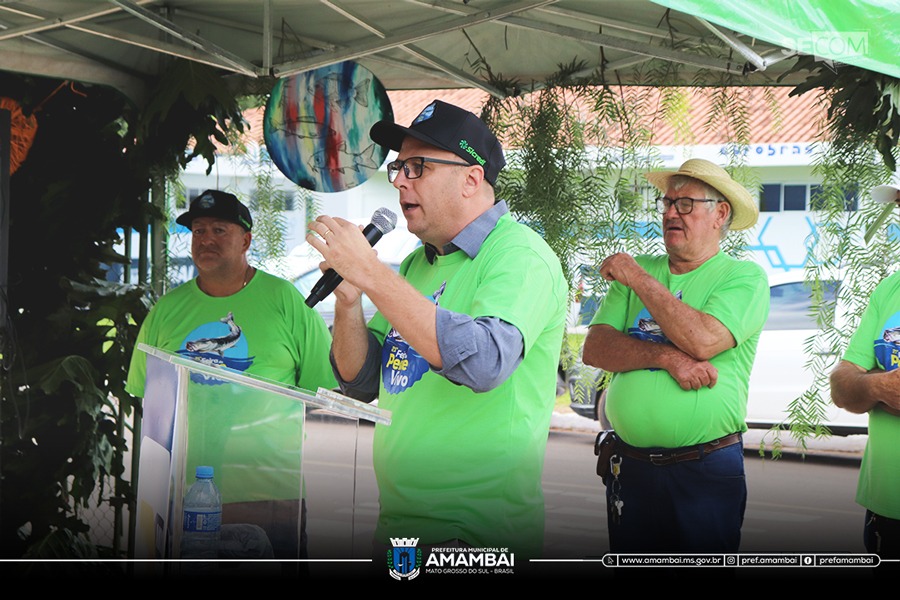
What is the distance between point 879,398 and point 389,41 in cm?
190

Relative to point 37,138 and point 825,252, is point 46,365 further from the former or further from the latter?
point 825,252

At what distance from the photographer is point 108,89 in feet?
14.3

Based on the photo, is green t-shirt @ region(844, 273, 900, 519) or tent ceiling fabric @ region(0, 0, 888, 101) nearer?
green t-shirt @ region(844, 273, 900, 519)

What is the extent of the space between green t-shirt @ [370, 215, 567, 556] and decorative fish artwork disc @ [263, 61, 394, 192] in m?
2.05

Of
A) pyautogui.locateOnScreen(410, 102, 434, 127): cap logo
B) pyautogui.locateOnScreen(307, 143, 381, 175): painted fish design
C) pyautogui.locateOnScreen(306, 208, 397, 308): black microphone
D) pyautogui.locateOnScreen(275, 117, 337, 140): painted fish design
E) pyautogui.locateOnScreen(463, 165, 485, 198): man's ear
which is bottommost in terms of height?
pyautogui.locateOnScreen(306, 208, 397, 308): black microphone

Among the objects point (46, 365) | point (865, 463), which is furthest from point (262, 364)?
point (865, 463)

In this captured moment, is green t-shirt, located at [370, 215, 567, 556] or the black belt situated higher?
green t-shirt, located at [370, 215, 567, 556]

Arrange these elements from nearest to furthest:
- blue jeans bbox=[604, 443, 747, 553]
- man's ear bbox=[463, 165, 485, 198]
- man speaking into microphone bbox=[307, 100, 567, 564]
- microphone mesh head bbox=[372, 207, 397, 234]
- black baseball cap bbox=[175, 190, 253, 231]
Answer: man speaking into microphone bbox=[307, 100, 567, 564] < man's ear bbox=[463, 165, 485, 198] < microphone mesh head bbox=[372, 207, 397, 234] < blue jeans bbox=[604, 443, 747, 553] < black baseball cap bbox=[175, 190, 253, 231]

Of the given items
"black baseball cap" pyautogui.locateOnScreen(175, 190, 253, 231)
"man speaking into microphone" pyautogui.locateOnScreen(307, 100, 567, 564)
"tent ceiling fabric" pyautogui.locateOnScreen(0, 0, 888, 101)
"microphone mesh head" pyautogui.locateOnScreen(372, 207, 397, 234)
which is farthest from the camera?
"black baseball cap" pyautogui.locateOnScreen(175, 190, 253, 231)

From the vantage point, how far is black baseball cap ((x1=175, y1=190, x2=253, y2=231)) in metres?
3.81

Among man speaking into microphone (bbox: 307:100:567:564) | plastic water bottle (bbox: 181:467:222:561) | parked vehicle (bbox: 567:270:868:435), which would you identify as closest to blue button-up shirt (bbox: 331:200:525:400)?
man speaking into microphone (bbox: 307:100:567:564)

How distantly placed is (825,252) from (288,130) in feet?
6.79

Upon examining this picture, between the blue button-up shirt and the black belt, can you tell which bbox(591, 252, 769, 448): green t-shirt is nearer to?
the black belt

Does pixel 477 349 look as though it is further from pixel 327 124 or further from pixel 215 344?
pixel 327 124
